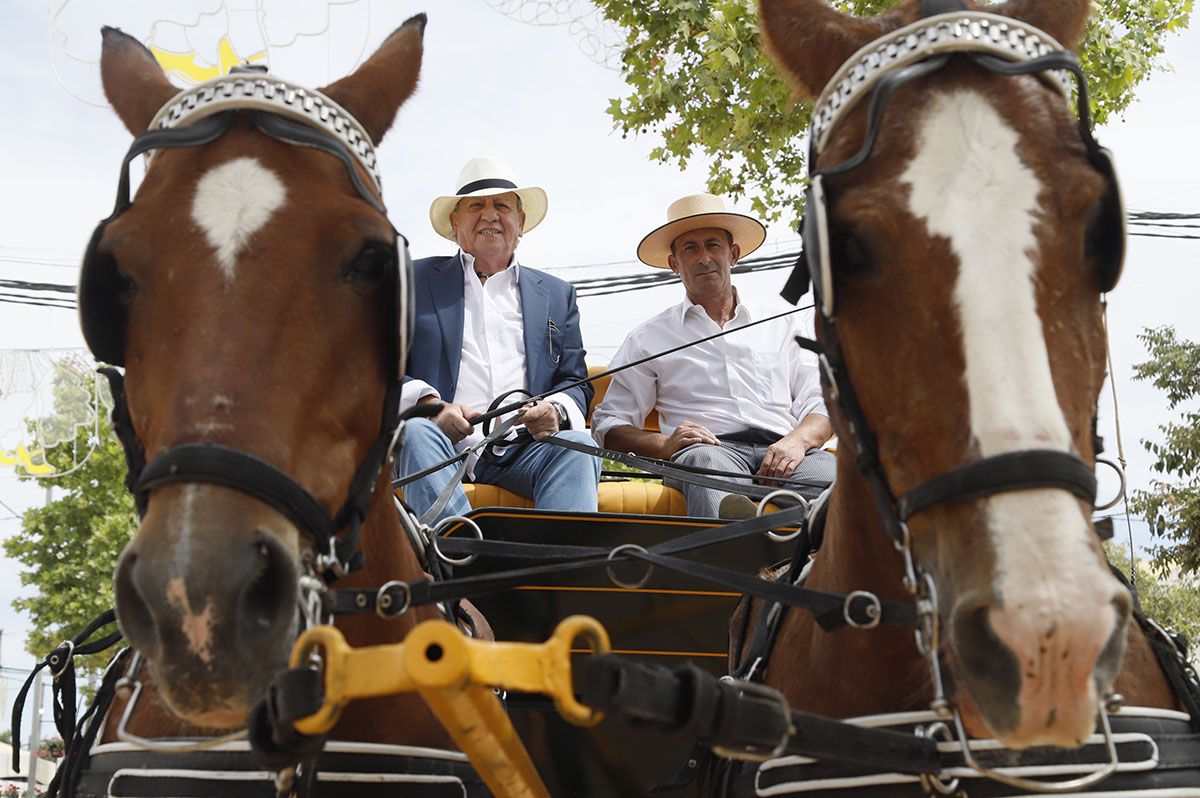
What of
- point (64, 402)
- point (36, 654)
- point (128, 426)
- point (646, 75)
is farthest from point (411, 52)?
point (36, 654)

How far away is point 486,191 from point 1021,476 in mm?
3799

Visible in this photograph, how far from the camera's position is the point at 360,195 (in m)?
2.55

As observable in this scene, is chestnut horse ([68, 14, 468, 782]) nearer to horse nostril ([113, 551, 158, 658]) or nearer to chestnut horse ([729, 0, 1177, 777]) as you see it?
horse nostril ([113, 551, 158, 658])

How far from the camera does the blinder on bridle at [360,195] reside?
221cm

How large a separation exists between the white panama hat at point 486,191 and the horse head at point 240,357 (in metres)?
2.61

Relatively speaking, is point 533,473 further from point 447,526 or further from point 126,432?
point 126,432

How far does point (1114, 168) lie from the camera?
215 centimetres

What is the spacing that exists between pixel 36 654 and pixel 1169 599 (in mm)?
23258

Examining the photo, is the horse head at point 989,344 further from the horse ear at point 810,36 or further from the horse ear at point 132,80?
the horse ear at point 132,80

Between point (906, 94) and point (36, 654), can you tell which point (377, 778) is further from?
point (36, 654)

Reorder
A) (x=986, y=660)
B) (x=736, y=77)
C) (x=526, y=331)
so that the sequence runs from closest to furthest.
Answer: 1. (x=986, y=660)
2. (x=526, y=331)
3. (x=736, y=77)

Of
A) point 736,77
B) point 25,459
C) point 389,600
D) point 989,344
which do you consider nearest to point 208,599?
point 389,600

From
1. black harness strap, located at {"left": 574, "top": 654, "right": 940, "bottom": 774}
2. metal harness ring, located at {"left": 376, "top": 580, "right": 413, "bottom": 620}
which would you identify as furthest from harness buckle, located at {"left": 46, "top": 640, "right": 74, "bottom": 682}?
black harness strap, located at {"left": 574, "top": 654, "right": 940, "bottom": 774}

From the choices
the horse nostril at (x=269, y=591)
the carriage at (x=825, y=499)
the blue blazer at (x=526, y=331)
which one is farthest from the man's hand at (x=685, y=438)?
the horse nostril at (x=269, y=591)
